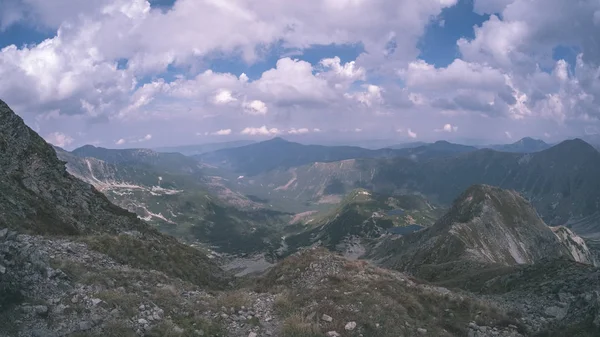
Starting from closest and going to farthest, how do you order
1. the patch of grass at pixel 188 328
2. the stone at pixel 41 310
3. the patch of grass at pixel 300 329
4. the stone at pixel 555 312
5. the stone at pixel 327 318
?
the stone at pixel 41 310 < the patch of grass at pixel 188 328 < the patch of grass at pixel 300 329 < the stone at pixel 327 318 < the stone at pixel 555 312

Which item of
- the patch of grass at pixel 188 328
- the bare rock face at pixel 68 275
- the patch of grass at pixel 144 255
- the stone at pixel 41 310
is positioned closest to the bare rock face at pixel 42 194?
the bare rock face at pixel 68 275

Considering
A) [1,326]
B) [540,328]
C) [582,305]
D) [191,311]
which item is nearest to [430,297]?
[540,328]

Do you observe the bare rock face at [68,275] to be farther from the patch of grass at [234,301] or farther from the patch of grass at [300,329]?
the patch of grass at [300,329]

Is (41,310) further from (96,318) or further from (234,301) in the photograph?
(234,301)

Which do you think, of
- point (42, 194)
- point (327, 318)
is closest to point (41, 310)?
point (327, 318)

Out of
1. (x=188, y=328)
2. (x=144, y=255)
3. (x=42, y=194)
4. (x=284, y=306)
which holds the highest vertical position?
(x=42, y=194)

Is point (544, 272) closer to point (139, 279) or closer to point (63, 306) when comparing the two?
point (139, 279)

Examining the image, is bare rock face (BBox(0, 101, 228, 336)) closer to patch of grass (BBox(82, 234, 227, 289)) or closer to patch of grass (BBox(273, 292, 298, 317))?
patch of grass (BBox(82, 234, 227, 289))

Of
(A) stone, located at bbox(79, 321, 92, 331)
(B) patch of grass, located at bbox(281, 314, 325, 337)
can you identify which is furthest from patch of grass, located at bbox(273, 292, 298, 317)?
(A) stone, located at bbox(79, 321, 92, 331)

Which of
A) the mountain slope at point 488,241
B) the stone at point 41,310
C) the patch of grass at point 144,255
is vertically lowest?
the mountain slope at point 488,241
